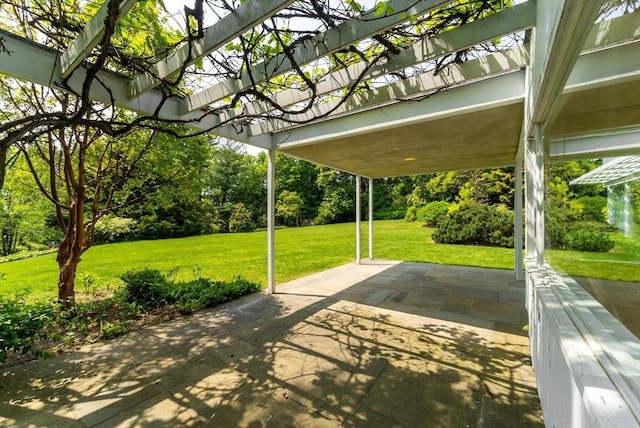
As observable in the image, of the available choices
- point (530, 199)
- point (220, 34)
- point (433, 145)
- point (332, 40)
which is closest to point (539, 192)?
point (530, 199)

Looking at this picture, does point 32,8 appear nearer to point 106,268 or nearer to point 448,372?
point 448,372

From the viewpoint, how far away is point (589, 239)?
148 centimetres

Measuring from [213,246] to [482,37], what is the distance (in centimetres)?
1214

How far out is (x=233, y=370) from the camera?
260cm

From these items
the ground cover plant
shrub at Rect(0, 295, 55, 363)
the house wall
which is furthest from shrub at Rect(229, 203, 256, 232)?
the house wall

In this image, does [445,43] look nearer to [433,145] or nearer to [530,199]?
[530,199]

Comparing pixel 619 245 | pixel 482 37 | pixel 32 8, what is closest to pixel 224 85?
pixel 32 8

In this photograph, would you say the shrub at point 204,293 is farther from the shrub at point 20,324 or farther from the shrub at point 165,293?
the shrub at point 20,324

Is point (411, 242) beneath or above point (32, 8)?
beneath

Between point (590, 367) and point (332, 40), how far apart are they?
2.22m

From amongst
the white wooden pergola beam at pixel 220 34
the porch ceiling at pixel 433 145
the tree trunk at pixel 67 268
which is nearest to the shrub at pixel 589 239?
the porch ceiling at pixel 433 145

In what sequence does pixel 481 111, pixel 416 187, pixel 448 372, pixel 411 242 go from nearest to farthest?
pixel 448 372 < pixel 481 111 < pixel 411 242 < pixel 416 187

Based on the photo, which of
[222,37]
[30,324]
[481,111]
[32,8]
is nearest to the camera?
[222,37]

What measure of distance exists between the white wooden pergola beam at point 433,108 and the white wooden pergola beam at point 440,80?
0.19m
